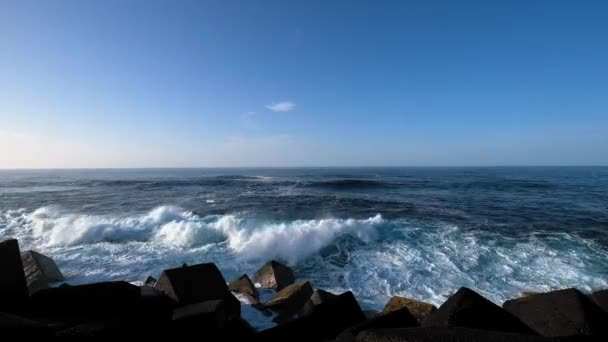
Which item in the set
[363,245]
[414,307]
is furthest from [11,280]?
[363,245]

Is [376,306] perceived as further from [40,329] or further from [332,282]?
[40,329]

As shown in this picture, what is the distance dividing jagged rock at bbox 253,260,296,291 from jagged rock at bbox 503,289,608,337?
5.03m

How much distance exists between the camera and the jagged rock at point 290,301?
5.91m

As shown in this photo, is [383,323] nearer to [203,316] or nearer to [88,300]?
[203,316]

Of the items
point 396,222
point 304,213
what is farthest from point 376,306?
point 304,213

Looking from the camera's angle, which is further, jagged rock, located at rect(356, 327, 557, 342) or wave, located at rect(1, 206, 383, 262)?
wave, located at rect(1, 206, 383, 262)

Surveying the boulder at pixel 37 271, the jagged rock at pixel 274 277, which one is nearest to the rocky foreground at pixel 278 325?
→ the jagged rock at pixel 274 277

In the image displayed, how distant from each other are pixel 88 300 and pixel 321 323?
3001 millimetres

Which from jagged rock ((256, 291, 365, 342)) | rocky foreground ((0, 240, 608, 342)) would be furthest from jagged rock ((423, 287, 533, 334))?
jagged rock ((256, 291, 365, 342))

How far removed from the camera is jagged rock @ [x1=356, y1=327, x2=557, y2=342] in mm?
2633

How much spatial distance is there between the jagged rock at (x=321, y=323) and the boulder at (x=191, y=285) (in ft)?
4.78

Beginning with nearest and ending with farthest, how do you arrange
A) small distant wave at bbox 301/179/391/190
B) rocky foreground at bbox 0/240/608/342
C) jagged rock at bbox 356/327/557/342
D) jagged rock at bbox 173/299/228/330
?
jagged rock at bbox 356/327/557/342 < rocky foreground at bbox 0/240/608/342 < jagged rock at bbox 173/299/228/330 < small distant wave at bbox 301/179/391/190

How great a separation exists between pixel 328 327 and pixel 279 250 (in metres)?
7.12

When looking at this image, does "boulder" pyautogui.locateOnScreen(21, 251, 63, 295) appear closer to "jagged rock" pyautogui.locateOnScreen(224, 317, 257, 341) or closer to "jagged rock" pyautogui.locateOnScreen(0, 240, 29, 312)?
"jagged rock" pyautogui.locateOnScreen(0, 240, 29, 312)
